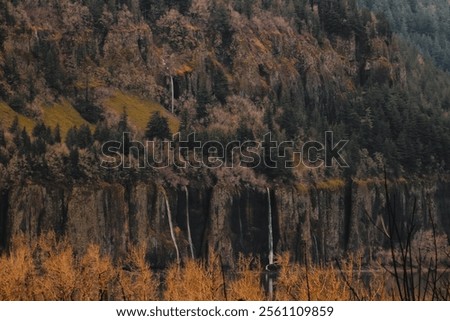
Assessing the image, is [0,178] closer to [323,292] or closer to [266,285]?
[266,285]

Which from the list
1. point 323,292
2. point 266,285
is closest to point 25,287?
point 323,292

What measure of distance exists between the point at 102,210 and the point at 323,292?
12610cm

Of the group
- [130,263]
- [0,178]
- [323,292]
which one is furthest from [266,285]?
[323,292]

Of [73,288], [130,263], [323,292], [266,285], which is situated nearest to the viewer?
[323,292]

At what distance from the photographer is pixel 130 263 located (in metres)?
190
